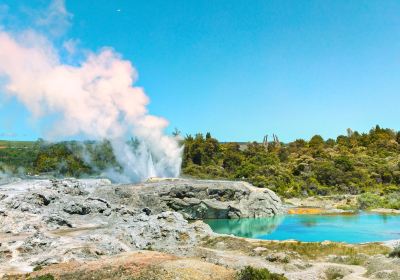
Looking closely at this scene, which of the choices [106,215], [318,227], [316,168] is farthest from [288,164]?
[106,215]

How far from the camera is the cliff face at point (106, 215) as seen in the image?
3900 centimetres

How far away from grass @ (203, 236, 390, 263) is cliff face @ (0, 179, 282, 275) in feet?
12.9

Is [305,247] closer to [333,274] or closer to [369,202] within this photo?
[333,274]

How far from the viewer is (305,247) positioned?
40.3m

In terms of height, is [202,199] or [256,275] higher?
[202,199]

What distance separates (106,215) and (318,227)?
99.7ft

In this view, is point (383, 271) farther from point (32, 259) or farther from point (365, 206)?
point (365, 206)

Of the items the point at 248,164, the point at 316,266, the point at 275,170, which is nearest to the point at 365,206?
the point at 275,170

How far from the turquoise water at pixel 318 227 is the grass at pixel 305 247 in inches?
413

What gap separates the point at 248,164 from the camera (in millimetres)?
112812

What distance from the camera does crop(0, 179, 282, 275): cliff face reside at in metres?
39.0

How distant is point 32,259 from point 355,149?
370 feet

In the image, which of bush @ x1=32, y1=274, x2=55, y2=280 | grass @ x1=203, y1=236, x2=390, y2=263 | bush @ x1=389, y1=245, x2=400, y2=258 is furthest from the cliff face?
bush @ x1=389, y1=245, x2=400, y2=258

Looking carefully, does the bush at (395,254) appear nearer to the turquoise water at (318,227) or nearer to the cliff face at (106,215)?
the turquoise water at (318,227)
